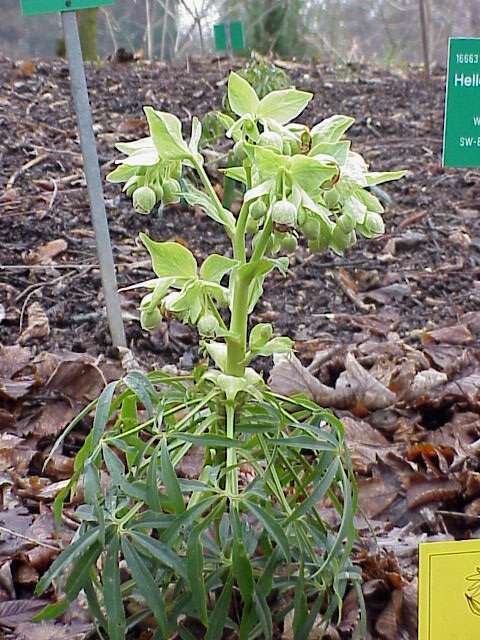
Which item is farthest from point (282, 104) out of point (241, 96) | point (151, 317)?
point (151, 317)

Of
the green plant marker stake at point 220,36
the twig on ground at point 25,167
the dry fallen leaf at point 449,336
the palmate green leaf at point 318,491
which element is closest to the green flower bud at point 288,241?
the palmate green leaf at point 318,491

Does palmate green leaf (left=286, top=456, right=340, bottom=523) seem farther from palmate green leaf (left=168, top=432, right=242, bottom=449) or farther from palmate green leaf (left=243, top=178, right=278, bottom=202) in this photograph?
palmate green leaf (left=243, top=178, right=278, bottom=202)

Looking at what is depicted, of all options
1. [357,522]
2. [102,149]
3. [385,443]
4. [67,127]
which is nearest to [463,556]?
[357,522]

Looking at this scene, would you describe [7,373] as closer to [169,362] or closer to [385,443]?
[169,362]

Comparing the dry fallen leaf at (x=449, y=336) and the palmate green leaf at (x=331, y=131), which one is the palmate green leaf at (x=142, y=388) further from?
the dry fallen leaf at (x=449, y=336)

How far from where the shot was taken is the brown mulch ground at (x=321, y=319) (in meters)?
1.14

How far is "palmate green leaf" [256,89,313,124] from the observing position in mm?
845

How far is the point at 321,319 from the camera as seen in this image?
1.85m

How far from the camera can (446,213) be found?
8.02 feet

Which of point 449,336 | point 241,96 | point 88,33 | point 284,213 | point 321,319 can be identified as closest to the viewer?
point 284,213

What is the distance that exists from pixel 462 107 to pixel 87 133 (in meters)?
0.62

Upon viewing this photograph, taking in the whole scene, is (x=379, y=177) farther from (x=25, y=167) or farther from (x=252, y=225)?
(x=25, y=167)

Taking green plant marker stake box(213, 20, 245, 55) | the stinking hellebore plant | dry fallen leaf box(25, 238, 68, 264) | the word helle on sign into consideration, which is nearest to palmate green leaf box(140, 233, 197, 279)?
the stinking hellebore plant

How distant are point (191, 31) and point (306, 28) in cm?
81
